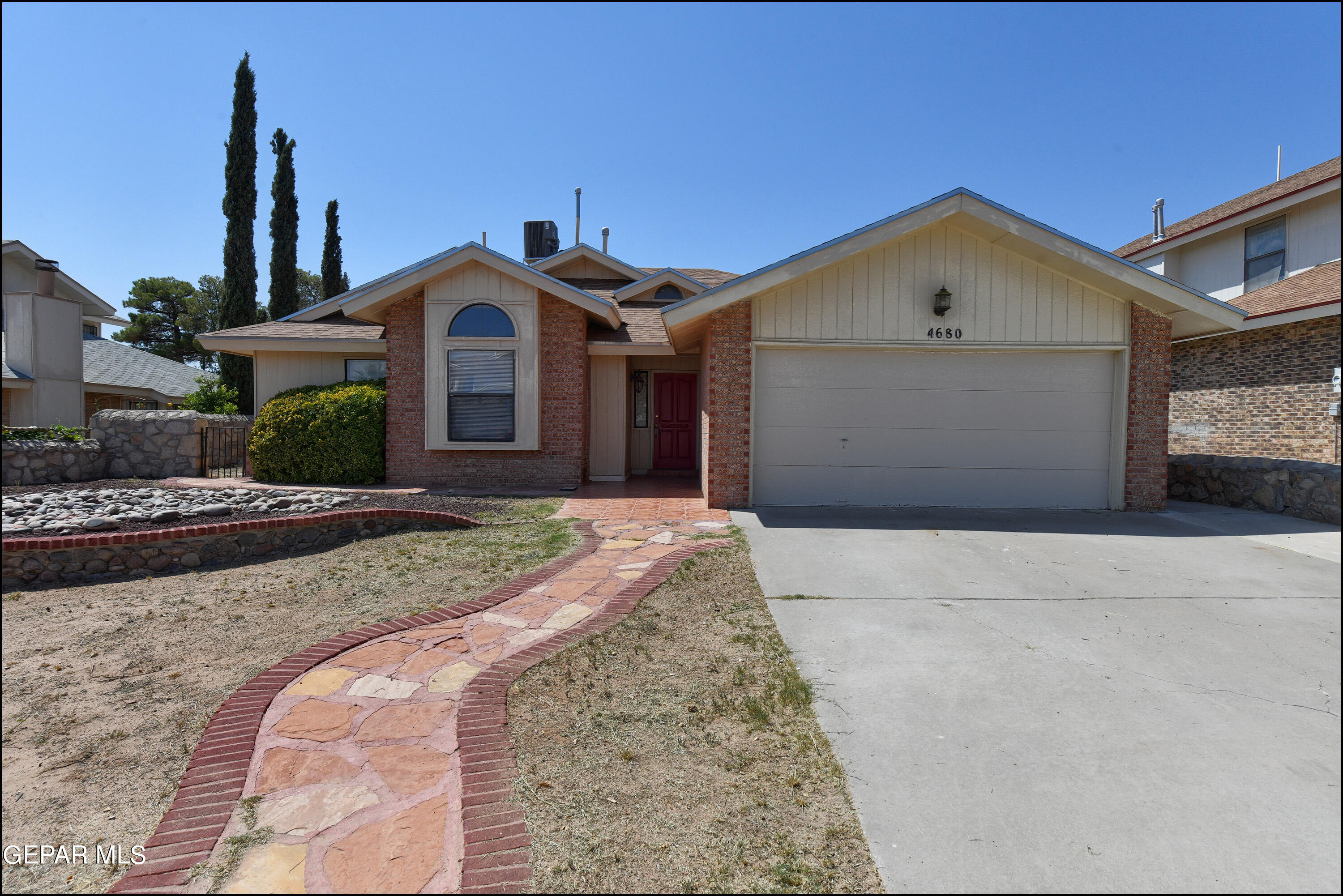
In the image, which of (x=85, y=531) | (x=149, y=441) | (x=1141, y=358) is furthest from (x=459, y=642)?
(x=149, y=441)

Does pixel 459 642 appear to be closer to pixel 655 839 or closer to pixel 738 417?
pixel 655 839

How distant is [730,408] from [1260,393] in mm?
10356

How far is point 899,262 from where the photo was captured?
838cm

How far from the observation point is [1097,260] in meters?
7.66

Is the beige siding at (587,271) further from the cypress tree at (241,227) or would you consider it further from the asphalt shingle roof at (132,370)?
the asphalt shingle roof at (132,370)

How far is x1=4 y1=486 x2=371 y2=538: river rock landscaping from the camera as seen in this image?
5535 millimetres

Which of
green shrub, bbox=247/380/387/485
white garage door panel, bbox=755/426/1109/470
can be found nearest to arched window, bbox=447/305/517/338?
green shrub, bbox=247/380/387/485

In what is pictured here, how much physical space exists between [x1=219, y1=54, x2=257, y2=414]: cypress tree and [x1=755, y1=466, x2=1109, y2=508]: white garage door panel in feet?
58.1

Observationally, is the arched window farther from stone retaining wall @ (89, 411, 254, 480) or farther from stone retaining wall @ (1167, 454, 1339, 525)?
stone retaining wall @ (1167, 454, 1339, 525)

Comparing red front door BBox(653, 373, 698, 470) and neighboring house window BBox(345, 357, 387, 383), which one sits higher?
neighboring house window BBox(345, 357, 387, 383)

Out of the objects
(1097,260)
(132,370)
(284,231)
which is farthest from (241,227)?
(1097,260)

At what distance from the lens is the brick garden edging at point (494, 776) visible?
2.14 meters

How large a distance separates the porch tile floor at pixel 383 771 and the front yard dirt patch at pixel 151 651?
1.30 feet

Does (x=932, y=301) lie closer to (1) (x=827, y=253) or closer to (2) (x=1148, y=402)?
(1) (x=827, y=253)
